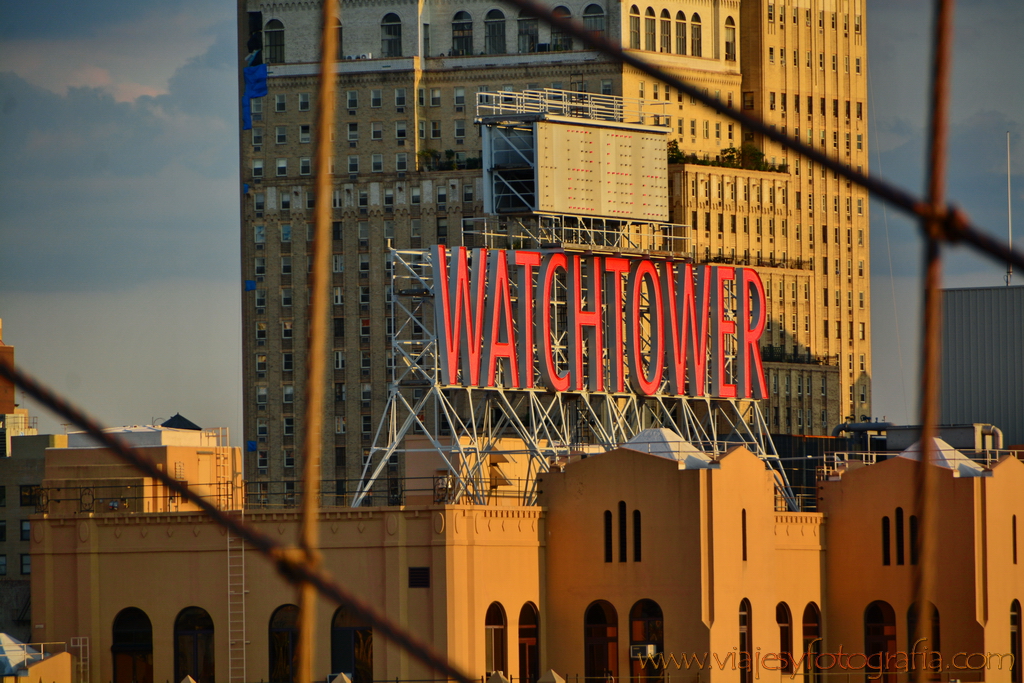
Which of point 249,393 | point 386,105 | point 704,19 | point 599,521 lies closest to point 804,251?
point 704,19

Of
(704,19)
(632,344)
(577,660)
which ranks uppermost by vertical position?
(704,19)

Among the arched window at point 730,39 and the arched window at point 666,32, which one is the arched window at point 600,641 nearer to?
the arched window at point 666,32

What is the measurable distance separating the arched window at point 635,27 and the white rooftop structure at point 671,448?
300 ft

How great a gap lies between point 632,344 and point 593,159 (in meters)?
9.58

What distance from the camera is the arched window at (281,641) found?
68188mm

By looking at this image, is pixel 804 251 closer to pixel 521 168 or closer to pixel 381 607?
pixel 521 168

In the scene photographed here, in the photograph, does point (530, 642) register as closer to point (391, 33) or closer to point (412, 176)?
point (412, 176)

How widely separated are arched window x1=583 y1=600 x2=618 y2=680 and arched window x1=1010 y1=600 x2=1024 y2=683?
1872cm

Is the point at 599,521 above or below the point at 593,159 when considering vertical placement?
below

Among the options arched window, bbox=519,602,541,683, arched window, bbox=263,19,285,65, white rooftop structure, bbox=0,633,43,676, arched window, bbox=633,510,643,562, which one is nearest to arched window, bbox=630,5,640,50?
arched window, bbox=263,19,285,65

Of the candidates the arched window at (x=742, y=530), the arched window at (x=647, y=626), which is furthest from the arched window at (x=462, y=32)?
the arched window at (x=647, y=626)

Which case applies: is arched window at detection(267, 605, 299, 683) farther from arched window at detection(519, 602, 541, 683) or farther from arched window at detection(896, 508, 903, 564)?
arched window at detection(896, 508, 903, 564)

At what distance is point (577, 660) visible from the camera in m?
71.9

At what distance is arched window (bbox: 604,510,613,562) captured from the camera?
7269 centimetres
